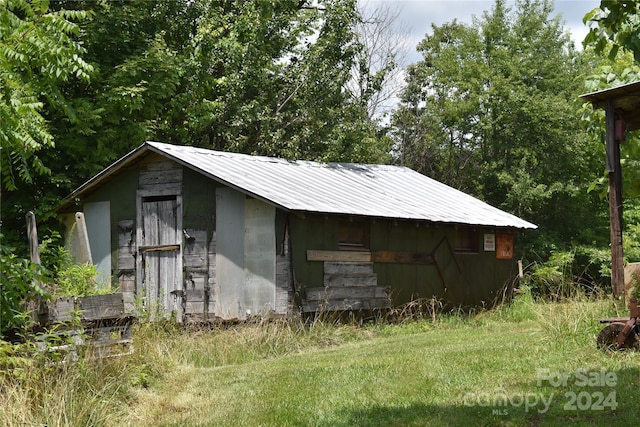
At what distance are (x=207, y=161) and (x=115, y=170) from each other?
2.15 m

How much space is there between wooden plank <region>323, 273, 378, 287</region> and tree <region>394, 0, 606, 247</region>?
14733 millimetres

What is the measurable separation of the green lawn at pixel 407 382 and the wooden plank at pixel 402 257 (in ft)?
12.6

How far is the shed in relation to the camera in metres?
15.5

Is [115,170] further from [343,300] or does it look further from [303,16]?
[303,16]

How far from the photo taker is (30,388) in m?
7.90

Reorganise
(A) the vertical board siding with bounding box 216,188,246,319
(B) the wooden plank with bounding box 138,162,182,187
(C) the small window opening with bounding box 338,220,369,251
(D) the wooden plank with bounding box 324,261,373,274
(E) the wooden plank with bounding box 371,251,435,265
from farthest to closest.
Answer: (E) the wooden plank with bounding box 371,251,435,265, (B) the wooden plank with bounding box 138,162,182,187, (C) the small window opening with bounding box 338,220,369,251, (D) the wooden plank with bounding box 324,261,373,274, (A) the vertical board siding with bounding box 216,188,246,319

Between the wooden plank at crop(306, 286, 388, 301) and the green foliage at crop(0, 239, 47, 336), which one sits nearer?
the green foliage at crop(0, 239, 47, 336)

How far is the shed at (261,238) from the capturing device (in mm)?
15516

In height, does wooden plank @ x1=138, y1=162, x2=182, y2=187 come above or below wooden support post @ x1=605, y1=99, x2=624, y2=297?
above

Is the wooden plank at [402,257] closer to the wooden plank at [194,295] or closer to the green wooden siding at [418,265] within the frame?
→ the green wooden siding at [418,265]

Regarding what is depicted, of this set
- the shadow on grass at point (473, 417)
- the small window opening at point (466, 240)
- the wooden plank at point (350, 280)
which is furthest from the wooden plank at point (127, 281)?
the shadow on grass at point (473, 417)

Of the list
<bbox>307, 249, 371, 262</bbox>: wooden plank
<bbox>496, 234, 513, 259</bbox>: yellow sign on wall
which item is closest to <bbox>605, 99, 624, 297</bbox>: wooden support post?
<bbox>307, 249, 371, 262</bbox>: wooden plank

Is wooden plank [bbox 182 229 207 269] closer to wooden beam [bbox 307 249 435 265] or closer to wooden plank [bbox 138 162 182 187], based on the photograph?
wooden plank [bbox 138 162 182 187]

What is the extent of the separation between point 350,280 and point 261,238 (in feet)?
7.46
